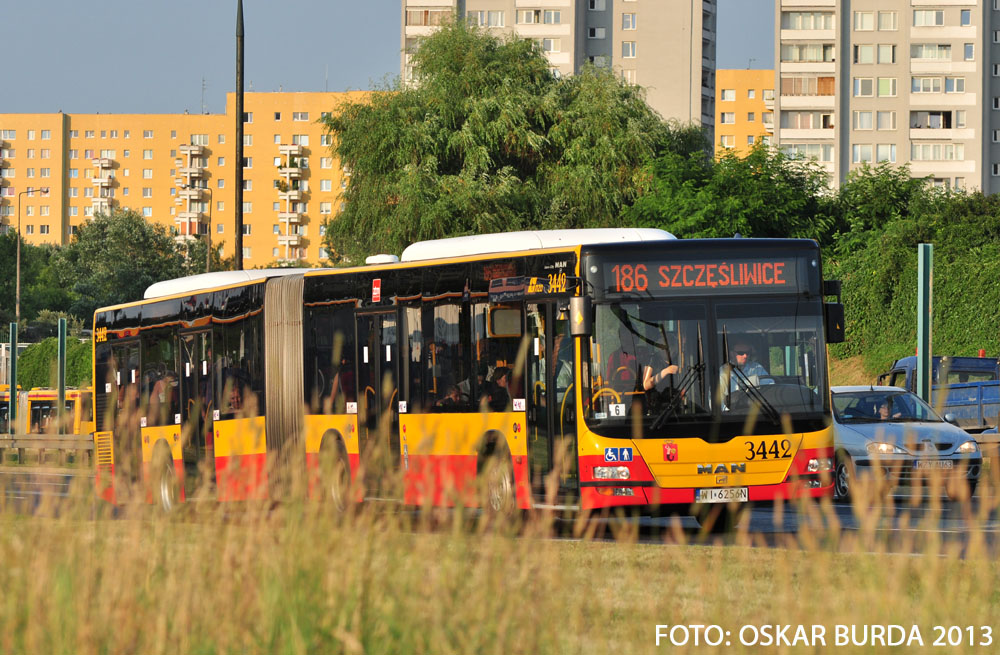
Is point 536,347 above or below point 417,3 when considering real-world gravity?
below

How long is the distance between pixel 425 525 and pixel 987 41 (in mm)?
112657

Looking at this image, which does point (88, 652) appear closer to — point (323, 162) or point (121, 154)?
point (323, 162)

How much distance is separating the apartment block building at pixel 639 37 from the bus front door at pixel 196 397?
9112cm

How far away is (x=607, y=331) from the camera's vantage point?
623 inches

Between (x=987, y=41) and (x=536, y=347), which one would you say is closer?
(x=536, y=347)

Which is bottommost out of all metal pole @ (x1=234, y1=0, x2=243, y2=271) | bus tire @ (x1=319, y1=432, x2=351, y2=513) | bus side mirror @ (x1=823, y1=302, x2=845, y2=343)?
bus tire @ (x1=319, y1=432, x2=351, y2=513)

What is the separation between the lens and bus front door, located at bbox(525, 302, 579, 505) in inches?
629

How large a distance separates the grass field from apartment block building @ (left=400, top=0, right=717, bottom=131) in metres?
106

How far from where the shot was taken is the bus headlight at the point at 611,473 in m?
15.6

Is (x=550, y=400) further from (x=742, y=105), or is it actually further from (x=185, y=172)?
(x=742, y=105)

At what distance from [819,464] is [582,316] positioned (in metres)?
2.76

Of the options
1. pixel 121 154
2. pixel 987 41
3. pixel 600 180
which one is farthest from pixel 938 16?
pixel 121 154

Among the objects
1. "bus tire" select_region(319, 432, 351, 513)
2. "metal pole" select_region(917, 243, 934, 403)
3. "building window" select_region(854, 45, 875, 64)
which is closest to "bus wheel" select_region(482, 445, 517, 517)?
"bus tire" select_region(319, 432, 351, 513)

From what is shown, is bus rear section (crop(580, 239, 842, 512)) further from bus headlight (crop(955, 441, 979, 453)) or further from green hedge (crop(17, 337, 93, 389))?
green hedge (crop(17, 337, 93, 389))
